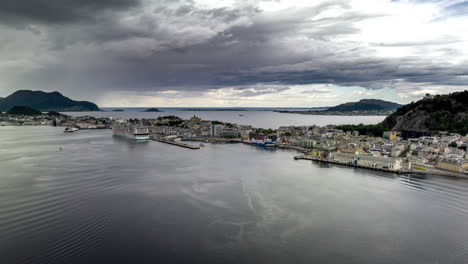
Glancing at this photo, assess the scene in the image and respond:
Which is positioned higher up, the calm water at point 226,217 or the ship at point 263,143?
the ship at point 263,143

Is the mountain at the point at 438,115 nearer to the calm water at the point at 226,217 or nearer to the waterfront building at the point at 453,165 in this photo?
the waterfront building at the point at 453,165

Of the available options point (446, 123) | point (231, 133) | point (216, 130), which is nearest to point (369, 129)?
point (446, 123)

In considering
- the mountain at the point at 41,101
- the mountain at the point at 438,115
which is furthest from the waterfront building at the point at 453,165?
the mountain at the point at 41,101

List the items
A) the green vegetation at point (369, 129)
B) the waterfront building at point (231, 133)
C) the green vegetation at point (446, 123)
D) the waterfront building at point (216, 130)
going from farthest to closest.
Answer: the waterfront building at point (216, 130), the waterfront building at point (231, 133), the green vegetation at point (369, 129), the green vegetation at point (446, 123)

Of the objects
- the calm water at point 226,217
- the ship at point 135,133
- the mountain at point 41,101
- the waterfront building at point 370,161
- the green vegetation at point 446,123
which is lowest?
the calm water at point 226,217

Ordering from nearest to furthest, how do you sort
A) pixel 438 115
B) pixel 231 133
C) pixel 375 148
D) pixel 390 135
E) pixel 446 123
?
pixel 375 148 → pixel 390 135 → pixel 446 123 → pixel 438 115 → pixel 231 133

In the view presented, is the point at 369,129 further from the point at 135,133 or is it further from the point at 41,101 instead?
the point at 41,101

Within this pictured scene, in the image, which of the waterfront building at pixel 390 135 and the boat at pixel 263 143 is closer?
the boat at pixel 263 143
